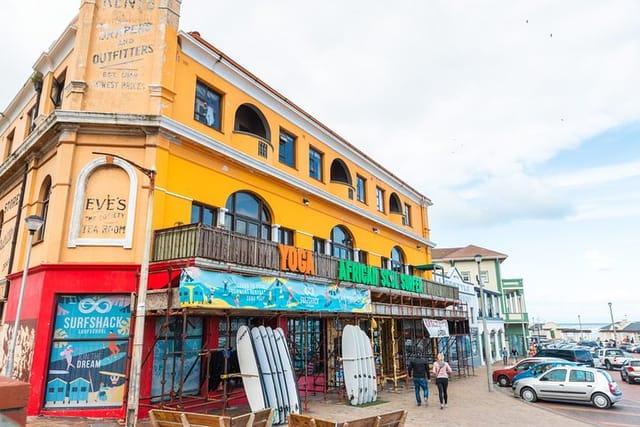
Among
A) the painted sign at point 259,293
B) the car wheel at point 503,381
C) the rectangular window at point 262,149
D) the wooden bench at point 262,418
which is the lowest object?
the car wheel at point 503,381

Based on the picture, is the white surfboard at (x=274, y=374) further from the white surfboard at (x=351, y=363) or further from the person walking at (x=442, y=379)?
the person walking at (x=442, y=379)

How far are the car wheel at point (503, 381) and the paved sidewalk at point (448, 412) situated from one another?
14.6 ft

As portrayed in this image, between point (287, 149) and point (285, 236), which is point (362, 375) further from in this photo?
point (287, 149)

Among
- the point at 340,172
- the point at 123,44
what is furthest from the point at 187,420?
the point at 340,172

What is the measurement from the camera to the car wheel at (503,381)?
23359 mm

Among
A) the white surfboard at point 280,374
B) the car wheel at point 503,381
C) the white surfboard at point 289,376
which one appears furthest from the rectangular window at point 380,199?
the white surfboard at point 280,374

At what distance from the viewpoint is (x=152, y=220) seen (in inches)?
506

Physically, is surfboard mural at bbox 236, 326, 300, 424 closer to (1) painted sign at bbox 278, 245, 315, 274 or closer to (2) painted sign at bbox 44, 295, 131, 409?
(1) painted sign at bbox 278, 245, 315, 274

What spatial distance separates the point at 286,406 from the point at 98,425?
4970mm

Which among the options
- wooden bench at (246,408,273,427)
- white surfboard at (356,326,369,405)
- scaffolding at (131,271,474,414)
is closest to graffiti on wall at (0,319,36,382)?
scaffolding at (131,271,474,414)

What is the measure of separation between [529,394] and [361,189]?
1352 cm

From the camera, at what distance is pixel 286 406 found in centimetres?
1282

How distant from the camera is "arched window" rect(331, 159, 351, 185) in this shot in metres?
24.4

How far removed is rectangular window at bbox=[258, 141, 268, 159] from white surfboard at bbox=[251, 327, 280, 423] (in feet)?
24.6
